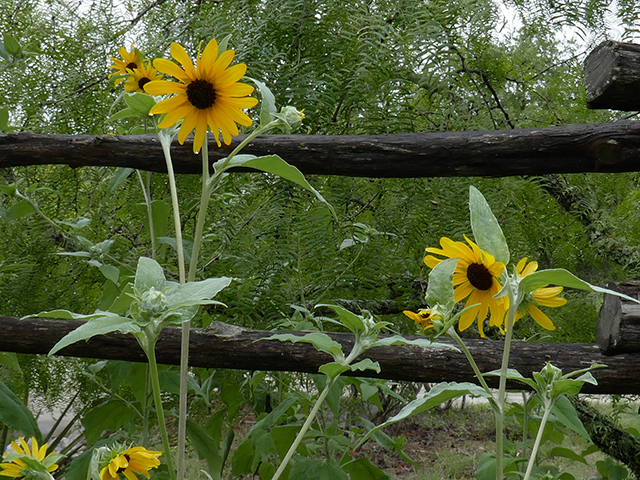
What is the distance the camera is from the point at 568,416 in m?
0.78

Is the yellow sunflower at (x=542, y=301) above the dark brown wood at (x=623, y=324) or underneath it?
above

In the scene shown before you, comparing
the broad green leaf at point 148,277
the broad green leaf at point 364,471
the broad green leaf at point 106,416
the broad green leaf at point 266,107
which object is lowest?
the broad green leaf at point 364,471

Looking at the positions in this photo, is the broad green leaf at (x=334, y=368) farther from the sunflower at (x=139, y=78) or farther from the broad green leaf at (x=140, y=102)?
the sunflower at (x=139, y=78)

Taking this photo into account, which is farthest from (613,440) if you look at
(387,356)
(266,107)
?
(266,107)

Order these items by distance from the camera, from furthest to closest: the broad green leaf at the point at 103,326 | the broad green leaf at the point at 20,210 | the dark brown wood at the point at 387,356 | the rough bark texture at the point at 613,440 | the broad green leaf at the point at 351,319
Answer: the rough bark texture at the point at 613,440
the broad green leaf at the point at 20,210
the dark brown wood at the point at 387,356
the broad green leaf at the point at 351,319
the broad green leaf at the point at 103,326

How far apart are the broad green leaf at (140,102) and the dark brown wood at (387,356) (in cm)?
37

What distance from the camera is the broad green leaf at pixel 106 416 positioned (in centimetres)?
104

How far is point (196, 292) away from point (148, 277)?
5cm

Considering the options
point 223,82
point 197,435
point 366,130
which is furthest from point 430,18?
point 197,435

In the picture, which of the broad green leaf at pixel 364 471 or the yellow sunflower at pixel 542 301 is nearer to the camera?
the yellow sunflower at pixel 542 301

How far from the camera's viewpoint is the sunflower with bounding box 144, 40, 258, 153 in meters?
0.55

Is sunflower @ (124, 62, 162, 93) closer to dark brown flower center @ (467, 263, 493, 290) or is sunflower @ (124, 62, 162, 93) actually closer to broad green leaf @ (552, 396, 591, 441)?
dark brown flower center @ (467, 263, 493, 290)

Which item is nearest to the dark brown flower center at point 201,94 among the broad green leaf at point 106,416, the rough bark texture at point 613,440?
the broad green leaf at point 106,416

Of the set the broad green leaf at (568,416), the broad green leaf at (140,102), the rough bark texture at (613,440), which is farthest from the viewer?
the rough bark texture at (613,440)
